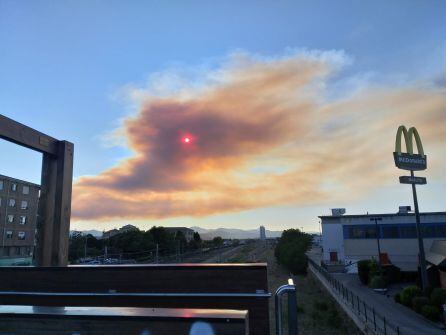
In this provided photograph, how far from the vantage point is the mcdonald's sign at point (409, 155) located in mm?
27520

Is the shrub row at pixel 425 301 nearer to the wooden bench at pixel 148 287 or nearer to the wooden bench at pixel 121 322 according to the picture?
the wooden bench at pixel 148 287

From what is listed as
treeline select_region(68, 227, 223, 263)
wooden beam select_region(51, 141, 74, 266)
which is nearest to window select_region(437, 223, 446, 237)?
treeline select_region(68, 227, 223, 263)

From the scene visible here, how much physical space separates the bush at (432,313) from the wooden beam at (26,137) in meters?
20.7

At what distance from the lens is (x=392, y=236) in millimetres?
47750

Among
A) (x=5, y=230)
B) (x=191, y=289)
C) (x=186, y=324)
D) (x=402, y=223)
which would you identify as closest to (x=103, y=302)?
(x=191, y=289)

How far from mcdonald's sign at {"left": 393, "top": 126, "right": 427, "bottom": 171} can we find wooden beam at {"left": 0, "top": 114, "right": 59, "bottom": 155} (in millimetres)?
26135

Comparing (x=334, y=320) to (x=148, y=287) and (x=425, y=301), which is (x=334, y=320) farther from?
(x=148, y=287)

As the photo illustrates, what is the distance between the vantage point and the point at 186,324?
9.30ft

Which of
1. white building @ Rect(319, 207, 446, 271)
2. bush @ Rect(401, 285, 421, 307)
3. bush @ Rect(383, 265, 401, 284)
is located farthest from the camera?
white building @ Rect(319, 207, 446, 271)

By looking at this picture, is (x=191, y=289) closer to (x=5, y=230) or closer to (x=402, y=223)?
(x=402, y=223)

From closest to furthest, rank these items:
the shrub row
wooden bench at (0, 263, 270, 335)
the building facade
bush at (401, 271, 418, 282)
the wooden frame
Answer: wooden bench at (0, 263, 270, 335) → the wooden frame → the shrub row → bush at (401, 271, 418, 282) → the building facade

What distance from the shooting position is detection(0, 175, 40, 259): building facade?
6272cm

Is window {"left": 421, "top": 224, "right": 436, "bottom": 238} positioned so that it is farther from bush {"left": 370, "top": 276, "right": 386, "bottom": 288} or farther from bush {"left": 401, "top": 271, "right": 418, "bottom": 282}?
bush {"left": 370, "top": 276, "right": 386, "bottom": 288}

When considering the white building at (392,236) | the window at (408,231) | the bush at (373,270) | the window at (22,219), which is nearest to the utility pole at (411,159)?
the bush at (373,270)
